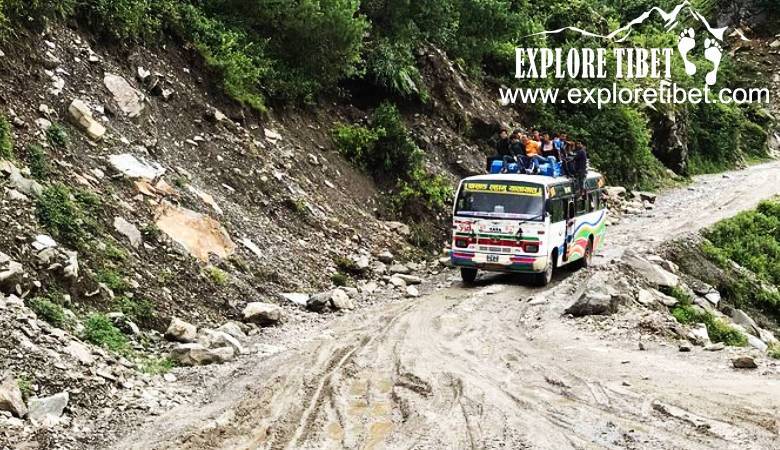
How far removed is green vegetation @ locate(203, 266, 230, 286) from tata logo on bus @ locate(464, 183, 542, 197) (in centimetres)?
626

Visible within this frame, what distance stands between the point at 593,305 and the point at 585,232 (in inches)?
274

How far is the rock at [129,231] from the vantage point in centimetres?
1266

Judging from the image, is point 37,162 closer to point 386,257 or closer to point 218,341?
point 218,341

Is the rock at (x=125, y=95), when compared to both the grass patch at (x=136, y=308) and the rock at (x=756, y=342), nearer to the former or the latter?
the grass patch at (x=136, y=308)

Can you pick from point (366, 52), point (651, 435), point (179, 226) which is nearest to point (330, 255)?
point (179, 226)

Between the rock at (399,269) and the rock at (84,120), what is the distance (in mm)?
6937

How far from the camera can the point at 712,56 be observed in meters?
58.5

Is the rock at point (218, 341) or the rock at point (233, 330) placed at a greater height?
the rock at point (218, 341)

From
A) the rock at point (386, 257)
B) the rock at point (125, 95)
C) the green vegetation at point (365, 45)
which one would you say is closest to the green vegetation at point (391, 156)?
the green vegetation at point (365, 45)

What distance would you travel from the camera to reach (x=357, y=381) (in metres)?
9.82

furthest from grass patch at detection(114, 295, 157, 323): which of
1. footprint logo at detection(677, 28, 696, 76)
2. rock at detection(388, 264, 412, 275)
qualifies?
footprint logo at detection(677, 28, 696, 76)

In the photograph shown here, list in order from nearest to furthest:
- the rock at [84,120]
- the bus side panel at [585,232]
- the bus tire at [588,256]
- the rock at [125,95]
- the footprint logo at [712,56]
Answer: the rock at [84,120] < the rock at [125,95] < the bus side panel at [585,232] < the bus tire at [588,256] < the footprint logo at [712,56]

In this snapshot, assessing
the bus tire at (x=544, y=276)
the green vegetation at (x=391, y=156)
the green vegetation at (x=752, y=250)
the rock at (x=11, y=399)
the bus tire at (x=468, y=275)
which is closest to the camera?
the rock at (x=11, y=399)

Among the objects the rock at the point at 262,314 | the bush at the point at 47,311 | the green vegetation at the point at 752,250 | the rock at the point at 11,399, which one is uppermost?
the rock at the point at 11,399
